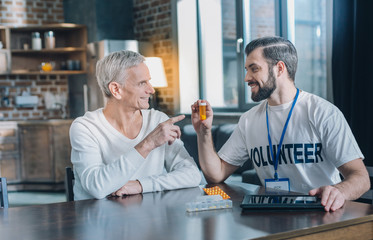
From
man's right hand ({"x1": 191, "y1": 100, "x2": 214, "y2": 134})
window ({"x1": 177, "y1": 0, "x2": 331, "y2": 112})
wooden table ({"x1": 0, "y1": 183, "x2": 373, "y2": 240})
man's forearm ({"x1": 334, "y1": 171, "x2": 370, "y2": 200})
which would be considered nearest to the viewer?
wooden table ({"x1": 0, "y1": 183, "x2": 373, "y2": 240})

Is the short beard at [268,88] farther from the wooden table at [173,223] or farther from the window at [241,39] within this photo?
the window at [241,39]

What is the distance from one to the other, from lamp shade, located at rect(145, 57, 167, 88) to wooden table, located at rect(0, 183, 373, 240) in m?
3.92

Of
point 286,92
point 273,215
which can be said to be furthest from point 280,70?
point 273,215

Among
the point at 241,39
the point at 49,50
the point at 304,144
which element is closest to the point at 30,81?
the point at 49,50

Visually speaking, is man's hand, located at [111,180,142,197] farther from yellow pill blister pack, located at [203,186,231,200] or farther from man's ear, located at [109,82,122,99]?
man's ear, located at [109,82,122,99]

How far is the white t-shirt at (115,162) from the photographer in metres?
1.88

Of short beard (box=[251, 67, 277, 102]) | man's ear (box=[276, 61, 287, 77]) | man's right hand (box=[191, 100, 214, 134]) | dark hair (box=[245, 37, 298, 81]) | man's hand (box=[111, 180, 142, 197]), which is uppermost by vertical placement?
dark hair (box=[245, 37, 298, 81])

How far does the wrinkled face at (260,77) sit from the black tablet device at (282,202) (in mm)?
731

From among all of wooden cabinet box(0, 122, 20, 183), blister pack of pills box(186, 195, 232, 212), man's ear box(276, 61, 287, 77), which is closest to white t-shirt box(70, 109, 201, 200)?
blister pack of pills box(186, 195, 232, 212)

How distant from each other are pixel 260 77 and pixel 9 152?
4513 mm

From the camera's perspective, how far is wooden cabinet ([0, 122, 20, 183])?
19.5 feet

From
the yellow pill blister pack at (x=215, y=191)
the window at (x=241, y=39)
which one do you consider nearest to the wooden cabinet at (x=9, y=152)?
the window at (x=241, y=39)

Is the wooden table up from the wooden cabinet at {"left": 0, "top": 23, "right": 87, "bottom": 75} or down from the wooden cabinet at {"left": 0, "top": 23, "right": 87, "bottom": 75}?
down

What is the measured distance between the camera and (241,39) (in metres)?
5.04
